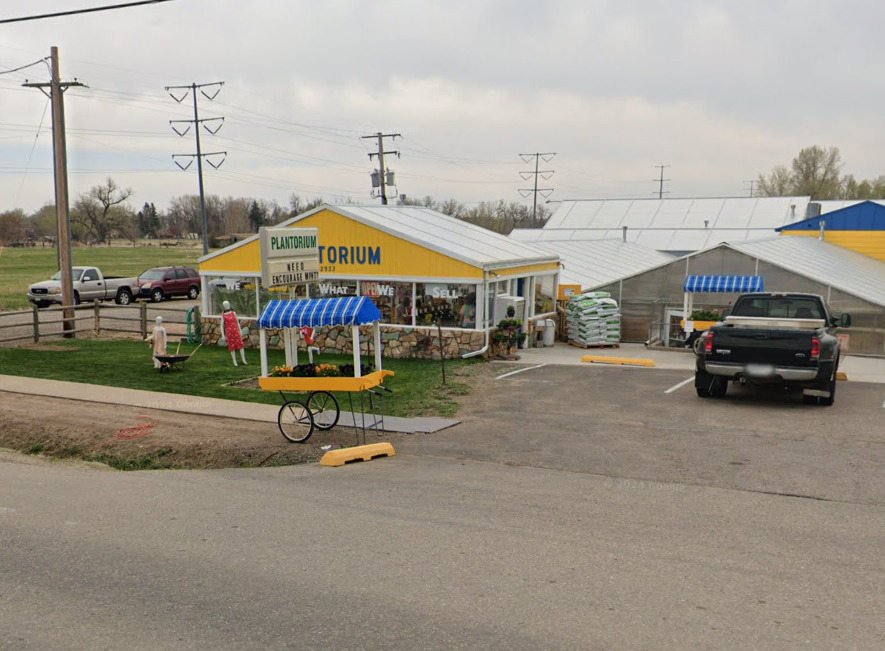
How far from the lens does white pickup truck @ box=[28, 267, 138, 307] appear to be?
1448 inches

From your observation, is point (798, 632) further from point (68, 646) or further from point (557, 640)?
point (68, 646)

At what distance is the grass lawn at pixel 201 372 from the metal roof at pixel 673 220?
31.8 metres

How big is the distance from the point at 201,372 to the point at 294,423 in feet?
25.0

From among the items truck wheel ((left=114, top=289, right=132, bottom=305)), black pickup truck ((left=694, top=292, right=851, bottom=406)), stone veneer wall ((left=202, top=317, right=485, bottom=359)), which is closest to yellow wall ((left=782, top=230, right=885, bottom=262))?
stone veneer wall ((left=202, top=317, right=485, bottom=359))

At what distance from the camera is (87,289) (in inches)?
1517

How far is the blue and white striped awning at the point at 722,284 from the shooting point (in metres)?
24.6

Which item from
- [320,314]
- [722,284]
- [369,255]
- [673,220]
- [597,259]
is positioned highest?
[673,220]

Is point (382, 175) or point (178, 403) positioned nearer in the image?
point (178, 403)

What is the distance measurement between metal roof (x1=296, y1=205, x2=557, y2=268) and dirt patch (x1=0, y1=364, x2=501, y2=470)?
7732mm

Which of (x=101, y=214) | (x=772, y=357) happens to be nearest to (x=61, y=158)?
(x=772, y=357)

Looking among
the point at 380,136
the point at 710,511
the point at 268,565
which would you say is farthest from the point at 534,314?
the point at 380,136

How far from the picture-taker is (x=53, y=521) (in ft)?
26.4

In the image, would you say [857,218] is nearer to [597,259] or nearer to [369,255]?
[597,259]

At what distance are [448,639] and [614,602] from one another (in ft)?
4.40
